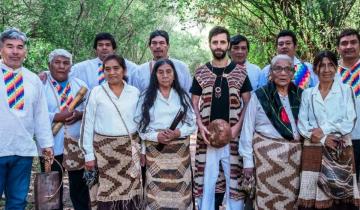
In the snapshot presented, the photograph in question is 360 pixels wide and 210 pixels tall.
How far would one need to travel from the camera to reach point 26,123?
432 centimetres

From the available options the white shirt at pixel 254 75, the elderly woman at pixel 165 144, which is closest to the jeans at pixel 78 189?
the elderly woman at pixel 165 144

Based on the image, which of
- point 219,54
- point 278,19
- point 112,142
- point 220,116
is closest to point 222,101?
point 220,116

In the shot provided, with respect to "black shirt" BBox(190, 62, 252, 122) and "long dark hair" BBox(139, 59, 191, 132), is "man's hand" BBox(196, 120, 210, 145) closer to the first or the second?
"black shirt" BBox(190, 62, 252, 122)

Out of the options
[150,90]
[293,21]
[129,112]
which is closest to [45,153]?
[129,112]

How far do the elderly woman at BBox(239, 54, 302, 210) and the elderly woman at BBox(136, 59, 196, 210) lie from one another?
64 centimetres

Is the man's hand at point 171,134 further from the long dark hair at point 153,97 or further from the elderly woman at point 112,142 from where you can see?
the elderly woman at point 112,142

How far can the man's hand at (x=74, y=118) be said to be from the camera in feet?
16.2

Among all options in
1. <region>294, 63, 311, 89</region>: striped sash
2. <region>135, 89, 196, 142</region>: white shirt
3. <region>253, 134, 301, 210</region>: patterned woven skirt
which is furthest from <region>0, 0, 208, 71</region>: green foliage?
<region>253, 134, 301, 210</region>: patterned woven skirt

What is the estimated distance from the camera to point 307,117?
4430mm

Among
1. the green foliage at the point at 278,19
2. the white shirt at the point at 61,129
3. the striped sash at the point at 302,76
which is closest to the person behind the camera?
the white shirt at the point at 61,129

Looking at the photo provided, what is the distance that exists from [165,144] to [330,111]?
1679mm

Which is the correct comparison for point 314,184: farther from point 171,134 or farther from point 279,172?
point 171,134

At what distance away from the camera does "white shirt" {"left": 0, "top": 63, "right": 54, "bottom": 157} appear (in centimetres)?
418

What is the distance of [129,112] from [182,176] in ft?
2.83
